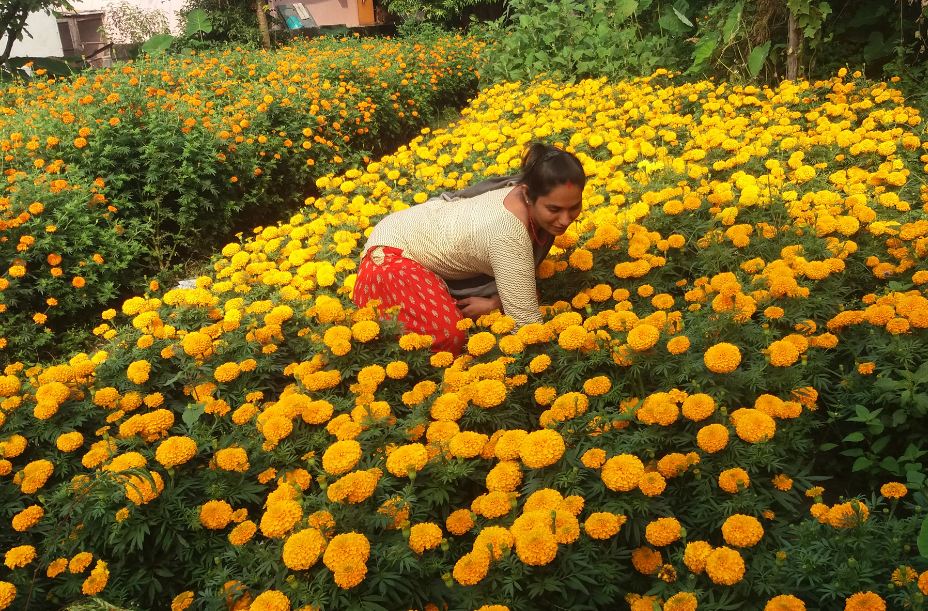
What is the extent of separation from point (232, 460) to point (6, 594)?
0.69 m

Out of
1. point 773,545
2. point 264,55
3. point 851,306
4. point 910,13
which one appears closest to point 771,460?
point 773,545

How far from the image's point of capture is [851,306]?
2814 millimetres

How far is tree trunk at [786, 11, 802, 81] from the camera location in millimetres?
5941

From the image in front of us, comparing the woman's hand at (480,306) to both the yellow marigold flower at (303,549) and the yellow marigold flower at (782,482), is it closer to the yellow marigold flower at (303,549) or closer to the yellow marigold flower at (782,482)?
the yellow marigold flower at (782,482)

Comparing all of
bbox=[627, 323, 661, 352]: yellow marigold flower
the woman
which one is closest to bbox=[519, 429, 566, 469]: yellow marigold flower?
bbox=[627, 323, 661, 352]: yellow marigold flower

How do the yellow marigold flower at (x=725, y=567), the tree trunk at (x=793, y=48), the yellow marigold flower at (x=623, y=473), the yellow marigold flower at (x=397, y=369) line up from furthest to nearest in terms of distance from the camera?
1. the tree trunk at (x=793, y=48)
2. the yellow marigold flower at (x=397, y=369)
3. the yellow marigold flower at (x=623, y=473)
4. the yellow marigold flower at (x=725, y=567)

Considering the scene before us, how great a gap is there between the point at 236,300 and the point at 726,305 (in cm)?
236

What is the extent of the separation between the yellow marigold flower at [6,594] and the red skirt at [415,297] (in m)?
1.66

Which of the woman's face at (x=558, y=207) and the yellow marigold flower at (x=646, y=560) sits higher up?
the woman's face at (x=558, y=207)

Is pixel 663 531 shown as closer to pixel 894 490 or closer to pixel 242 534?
pixel 894 490

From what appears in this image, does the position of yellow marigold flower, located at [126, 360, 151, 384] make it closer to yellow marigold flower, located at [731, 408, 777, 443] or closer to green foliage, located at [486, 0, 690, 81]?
yellow marigold flower, located at [731, 408, 777, 443]

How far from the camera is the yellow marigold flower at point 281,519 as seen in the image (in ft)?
6.22

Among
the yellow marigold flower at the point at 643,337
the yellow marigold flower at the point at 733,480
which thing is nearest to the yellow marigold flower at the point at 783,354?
the yellow marigold flower at the point at 643,337

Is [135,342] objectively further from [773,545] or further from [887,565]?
[887,565]
